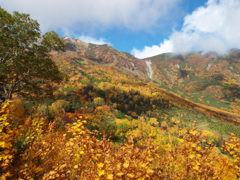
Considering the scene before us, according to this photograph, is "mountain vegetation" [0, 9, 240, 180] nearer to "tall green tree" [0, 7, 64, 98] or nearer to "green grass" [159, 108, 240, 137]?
"tall green tree" [0, 7, 64, 98]

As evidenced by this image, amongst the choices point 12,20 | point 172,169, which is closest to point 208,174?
point 172,169

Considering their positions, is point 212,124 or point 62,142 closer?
point 62,142

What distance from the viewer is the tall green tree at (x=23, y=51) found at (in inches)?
368

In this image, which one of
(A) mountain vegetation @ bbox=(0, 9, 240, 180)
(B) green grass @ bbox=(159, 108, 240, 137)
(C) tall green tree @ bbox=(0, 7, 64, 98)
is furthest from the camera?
(B) green grass @ bbox=(159, 108, 240, 137)

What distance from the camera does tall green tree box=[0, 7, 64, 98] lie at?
934cm

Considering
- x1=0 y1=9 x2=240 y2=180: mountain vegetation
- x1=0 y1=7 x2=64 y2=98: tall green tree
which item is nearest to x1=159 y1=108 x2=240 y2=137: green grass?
x1=0 y1=9 x2=240 y2=180: mountain vegetation

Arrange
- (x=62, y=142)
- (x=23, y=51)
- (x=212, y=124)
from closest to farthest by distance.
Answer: (x=62, y=142) < (x=23, y=51) < (x=212, y=124)

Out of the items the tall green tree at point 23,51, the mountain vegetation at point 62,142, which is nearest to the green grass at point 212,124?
the mountain vegetation at point 62,142

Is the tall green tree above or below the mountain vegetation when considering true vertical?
above

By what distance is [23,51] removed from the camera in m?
10.4

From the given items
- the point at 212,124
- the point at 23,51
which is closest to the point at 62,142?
the point at 23,51

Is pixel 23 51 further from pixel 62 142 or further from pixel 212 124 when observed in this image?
pixel 212 124

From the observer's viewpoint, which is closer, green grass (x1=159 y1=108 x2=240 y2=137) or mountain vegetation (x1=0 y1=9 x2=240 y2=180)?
mountain vegetation (x1=0 y1=9 x2=240 y2=180)

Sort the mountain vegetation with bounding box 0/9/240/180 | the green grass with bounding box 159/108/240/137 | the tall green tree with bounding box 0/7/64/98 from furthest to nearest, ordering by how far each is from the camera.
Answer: the green grass with bounding box 159/108/240/137, the tall green tree with bounding box 0/7/64/98, the mountain vegetation with bounding box 0/9/240/180
